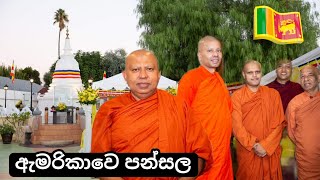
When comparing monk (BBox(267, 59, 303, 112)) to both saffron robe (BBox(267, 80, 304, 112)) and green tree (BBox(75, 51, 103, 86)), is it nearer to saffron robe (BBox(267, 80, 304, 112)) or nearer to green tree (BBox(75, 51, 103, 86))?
saffron robe (BBox(267, 80, 304, 112))

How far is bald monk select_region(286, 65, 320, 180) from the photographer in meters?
3.93

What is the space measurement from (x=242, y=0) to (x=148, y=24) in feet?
15.8

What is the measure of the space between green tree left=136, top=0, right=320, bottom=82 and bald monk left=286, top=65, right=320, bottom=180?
1265 centimetres

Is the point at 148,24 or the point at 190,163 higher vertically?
the point at 148,24

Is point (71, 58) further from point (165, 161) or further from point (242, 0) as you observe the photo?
point (165, 161)

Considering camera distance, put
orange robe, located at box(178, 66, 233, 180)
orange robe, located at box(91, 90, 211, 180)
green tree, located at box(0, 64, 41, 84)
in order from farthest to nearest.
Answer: green tree, located at box(0, 64, 41, 84) < orange robe, located at box(178, 66, 233, 180) < orange robe, located at box(91, 90, 211, 180)

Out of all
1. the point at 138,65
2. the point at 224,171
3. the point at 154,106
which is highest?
the point at 138,65

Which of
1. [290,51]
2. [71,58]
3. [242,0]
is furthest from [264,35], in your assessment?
[71,58]

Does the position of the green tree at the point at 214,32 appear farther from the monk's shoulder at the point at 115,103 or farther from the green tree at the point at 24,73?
the green tree at the point at 24,73

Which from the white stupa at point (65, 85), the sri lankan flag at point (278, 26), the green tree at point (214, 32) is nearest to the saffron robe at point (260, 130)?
the sri lankan flag at point (278, 26)

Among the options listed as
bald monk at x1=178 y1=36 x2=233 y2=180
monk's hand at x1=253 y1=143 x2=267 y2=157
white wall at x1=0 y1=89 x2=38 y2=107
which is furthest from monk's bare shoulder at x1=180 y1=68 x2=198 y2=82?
white wall at x1=0 y1=89 x2=38 y2=107

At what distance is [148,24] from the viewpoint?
61.1 ft

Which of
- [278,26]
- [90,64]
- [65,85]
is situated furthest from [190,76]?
[90,64]

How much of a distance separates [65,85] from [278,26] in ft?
56.2
